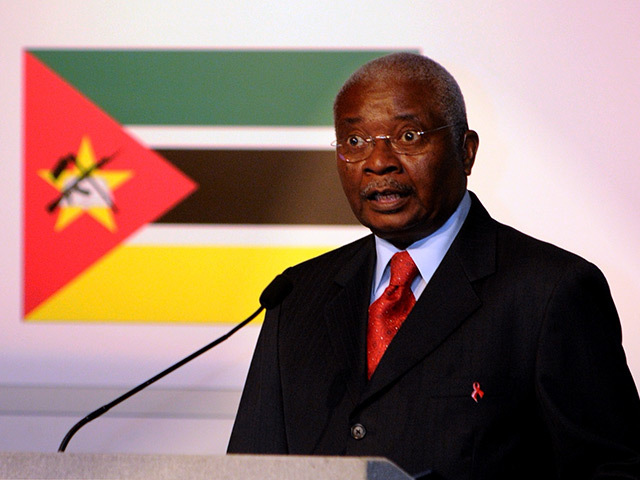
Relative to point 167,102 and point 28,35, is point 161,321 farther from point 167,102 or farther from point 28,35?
point 28,35

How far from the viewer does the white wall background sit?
2.81 meters

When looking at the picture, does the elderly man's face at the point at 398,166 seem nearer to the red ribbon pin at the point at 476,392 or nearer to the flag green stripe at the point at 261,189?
the red ribbon pin at the point at 476,392

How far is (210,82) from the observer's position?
9.76 feet

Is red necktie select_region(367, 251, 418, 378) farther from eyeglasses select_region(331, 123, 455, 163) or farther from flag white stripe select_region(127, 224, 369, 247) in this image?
flag white stripe select_region(127, 224, 369, 247)

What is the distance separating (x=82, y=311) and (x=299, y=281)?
120 centimetres

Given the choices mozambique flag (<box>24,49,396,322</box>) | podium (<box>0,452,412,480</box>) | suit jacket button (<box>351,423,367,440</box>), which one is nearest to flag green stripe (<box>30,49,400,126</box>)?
mozambique flag (<box>24,49,396,322</box>)

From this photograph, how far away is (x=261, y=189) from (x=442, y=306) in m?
1.33

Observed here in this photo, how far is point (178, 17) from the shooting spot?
2.96 metres

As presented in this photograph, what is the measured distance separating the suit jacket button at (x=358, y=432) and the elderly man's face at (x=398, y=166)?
1.20 ft

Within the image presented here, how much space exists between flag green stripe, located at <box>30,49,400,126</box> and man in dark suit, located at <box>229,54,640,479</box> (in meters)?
1.09

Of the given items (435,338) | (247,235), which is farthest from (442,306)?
(247,235)

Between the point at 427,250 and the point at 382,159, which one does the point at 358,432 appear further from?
the point at 382,159

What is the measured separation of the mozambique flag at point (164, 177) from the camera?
9.66ft

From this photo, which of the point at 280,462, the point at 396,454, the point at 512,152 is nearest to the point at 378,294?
the point at 396,454
